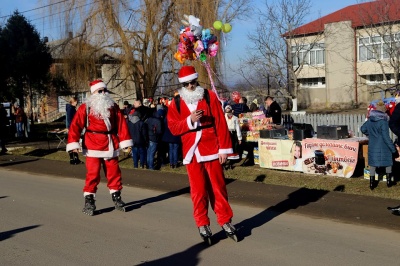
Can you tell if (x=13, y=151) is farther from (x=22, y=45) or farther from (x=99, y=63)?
(x=22, y=45)

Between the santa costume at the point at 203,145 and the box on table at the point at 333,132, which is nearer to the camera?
the santa costume at the point at 203,145

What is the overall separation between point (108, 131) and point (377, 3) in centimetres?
2832

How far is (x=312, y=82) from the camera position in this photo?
5269cm

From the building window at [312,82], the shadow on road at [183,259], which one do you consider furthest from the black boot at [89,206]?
the building window at [312,82]

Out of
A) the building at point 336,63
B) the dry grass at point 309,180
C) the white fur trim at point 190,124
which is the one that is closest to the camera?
the white fur trim at point 190,124

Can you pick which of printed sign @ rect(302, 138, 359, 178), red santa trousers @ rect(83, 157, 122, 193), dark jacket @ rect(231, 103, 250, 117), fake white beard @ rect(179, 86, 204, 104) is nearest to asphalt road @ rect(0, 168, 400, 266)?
red santa trousers @ rect(83, 157, 122, 193)

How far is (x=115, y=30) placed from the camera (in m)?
27.9

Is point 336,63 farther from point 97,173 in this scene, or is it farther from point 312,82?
point 97,173

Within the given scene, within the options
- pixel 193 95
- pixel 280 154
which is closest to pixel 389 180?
pixel 280 154

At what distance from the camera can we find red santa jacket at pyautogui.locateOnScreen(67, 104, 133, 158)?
9.05 metres

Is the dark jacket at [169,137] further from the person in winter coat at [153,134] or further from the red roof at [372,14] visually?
the red roof at [372,14]

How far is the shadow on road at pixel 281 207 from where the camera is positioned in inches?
309

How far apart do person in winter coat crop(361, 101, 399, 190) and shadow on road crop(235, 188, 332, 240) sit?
3.36 ft

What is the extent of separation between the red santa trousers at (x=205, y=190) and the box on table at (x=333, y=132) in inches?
236
